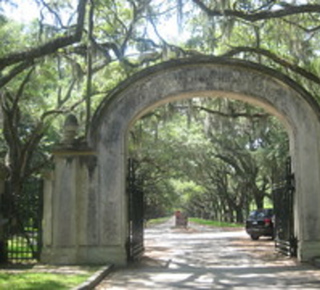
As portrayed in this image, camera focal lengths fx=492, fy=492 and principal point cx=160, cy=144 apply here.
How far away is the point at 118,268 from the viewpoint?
1243 cm

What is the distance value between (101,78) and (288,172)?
916 cm

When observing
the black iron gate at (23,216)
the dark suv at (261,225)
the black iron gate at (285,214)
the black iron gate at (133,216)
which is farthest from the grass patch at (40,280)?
the dark suv at (261,225)

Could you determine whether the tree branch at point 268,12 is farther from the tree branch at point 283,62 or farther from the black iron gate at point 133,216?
the black iron gate at point 133,216

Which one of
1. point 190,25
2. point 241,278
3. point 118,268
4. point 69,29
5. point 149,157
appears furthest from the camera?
point 149,157

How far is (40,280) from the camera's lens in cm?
955

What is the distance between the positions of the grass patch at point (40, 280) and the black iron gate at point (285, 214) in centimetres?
576

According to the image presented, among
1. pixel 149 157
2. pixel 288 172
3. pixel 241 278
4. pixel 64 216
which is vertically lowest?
pixel 241 278

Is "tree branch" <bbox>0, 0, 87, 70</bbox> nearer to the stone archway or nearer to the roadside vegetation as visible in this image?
the roadside vegetation

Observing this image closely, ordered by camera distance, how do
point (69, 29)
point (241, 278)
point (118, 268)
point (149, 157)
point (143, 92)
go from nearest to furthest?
point (241, 278), point (118, 268), point (143, 92), point (69, 29), point (149, 157)

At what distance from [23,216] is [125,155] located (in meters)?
3.29

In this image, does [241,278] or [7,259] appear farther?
[7,259]

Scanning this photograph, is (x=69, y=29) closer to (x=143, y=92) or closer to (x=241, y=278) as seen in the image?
(x=143, y=92)

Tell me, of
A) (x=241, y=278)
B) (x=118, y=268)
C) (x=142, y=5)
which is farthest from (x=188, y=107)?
(x=241, y=278)

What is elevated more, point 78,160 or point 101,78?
point 101,78
